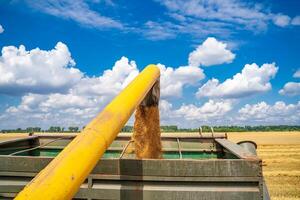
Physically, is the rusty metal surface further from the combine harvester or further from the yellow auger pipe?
the yellow auger pipe

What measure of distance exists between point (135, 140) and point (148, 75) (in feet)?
3.60

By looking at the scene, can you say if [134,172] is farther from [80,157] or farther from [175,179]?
[80,157]

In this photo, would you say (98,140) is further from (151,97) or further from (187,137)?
(187,137)

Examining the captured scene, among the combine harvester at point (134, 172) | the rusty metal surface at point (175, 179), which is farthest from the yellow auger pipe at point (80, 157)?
the rusty metal surface at point (175, 179)

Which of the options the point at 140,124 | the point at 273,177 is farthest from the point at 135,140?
the point at 273,177

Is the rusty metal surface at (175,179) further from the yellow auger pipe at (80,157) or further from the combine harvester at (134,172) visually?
the yellow auger pipe at (80,157)

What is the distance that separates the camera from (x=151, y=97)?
16.2 ft

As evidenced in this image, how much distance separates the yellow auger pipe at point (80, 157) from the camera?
189 centimetres

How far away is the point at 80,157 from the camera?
2201 millimetres

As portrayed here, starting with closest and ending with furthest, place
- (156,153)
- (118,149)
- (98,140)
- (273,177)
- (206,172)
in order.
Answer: (98,140), (206,172), (156,153), (118,149), (273,177)

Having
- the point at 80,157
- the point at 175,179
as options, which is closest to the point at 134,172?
the point at 175,179

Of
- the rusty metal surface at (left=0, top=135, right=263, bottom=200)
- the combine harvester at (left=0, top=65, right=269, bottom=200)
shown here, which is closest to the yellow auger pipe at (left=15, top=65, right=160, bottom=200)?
the combine harvester at (left=0, top=65, right=269, bottom=200)

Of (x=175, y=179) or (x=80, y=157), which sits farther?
(x=175, y=179)

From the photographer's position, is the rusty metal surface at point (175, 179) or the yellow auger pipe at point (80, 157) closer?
the yellow auger pipe at point (80, 157)
